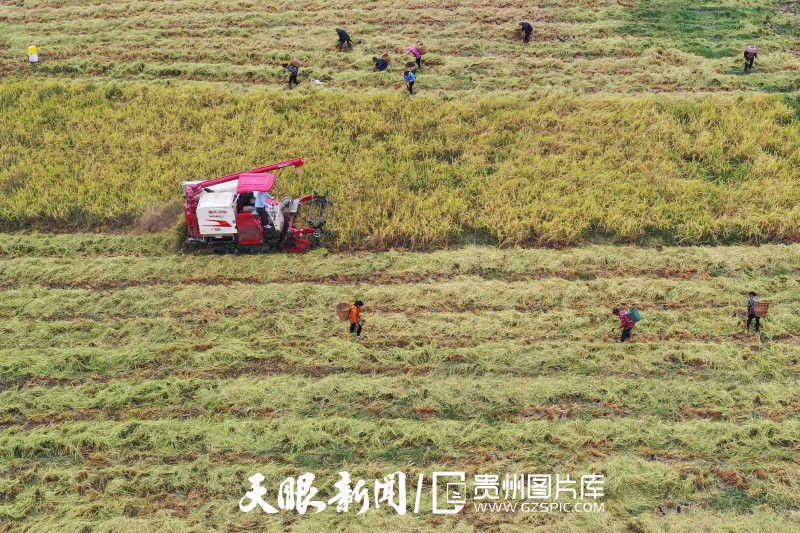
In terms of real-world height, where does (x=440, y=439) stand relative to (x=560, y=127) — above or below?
below

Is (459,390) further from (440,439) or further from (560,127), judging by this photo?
(560,127)

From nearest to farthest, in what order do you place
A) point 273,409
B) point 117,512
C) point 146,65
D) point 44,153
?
point 117,512, point 273,409, point 44,153, point 146,65

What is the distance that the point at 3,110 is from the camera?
54.6 feet

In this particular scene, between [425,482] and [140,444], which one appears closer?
[425,482]

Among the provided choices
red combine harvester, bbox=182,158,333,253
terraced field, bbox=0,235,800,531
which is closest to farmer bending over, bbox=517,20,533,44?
terraced field, bbox=0,235,800,531

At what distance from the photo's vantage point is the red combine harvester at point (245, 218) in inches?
458

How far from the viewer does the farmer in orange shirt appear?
9.94 metres

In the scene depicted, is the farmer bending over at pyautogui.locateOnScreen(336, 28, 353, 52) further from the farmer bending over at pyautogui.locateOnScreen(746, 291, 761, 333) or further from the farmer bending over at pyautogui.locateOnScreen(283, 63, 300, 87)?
the farmer bending over at pyautogui.locateOnScreen(746, 291, 761, 333)

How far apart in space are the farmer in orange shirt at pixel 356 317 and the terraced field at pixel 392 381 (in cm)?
21

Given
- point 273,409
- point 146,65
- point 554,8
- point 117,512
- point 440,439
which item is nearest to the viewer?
point 117,512

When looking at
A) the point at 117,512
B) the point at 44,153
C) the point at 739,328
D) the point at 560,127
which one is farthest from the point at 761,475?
the point at 44,153

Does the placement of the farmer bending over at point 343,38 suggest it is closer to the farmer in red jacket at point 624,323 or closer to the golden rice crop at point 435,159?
the golden rice crop at point 435,159

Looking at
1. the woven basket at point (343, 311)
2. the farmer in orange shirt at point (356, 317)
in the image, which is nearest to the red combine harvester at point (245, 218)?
the woven basket at point (343, 311)

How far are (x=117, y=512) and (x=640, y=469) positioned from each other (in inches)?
279
